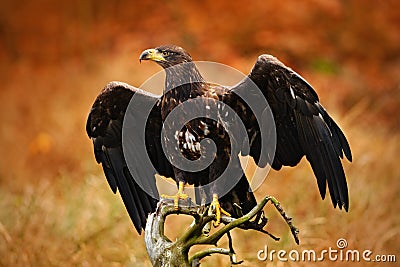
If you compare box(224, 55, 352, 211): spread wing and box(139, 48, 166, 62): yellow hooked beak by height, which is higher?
box(139, 48, 166, 62): yellow hooked beak

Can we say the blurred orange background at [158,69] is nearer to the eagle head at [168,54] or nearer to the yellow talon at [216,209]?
the yellow talon at [216,209]

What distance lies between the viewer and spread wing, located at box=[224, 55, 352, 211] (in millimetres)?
4340

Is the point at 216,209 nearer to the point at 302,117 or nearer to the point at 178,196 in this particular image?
the point at 178,196

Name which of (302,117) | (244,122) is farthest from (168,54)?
(302,117)

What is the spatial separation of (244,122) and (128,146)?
0.98m

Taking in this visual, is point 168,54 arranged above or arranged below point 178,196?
above

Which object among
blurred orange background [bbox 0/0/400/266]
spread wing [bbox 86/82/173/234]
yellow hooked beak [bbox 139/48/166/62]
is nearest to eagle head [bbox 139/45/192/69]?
yellow hooked beak [bbox 139/48/166/62]

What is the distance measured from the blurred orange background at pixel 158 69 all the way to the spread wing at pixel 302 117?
2106mm

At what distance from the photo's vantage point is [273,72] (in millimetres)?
4371

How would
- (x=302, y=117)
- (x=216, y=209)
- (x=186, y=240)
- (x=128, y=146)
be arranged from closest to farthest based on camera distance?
(x=186, y=240) < (x=216, y=209) < (x=302, y=117) < (x=128, y=146)

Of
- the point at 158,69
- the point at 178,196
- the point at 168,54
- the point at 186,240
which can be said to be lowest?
the point at 186,240

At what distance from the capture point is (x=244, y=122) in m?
4.57

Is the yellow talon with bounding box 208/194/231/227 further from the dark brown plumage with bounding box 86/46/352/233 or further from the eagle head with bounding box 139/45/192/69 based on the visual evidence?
the eagle head with bounding box 139/45/192/69

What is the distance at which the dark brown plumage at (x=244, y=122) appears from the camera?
172 inches
